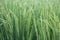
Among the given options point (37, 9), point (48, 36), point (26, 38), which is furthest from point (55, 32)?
point (37, 9)

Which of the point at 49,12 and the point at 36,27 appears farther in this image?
the point at 49,12

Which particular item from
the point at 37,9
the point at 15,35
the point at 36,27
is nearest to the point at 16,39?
the point at 15,35

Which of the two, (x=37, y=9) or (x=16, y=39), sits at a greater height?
(x=37, y=9)

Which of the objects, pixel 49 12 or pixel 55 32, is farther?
pixel 49 12

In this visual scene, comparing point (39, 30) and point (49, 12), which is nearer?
point (39, 30)

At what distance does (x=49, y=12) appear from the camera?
104 centimetres

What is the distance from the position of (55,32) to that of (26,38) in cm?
16

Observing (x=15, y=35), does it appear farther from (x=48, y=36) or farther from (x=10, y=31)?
(x=48, y=36)

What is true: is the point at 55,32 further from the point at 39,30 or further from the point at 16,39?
the point at 16,39

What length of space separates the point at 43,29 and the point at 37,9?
0.25 meters

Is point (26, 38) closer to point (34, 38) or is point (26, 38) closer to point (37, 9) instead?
point (34, 38)

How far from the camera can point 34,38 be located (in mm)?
921

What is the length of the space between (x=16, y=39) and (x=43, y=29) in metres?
0.16

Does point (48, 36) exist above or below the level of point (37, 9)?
below
